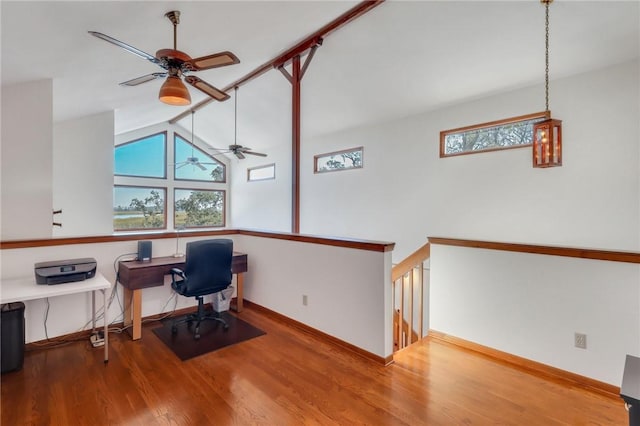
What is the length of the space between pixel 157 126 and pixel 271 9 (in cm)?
626

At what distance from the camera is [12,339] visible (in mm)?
2336

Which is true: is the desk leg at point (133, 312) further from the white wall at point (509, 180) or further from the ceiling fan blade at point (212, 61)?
the white wall at point (509, 180)

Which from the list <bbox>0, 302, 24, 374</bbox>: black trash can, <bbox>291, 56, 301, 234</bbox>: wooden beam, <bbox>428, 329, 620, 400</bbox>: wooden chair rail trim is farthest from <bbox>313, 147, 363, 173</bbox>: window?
<bbox>0, 302, 24, 374</bbox>: black trash can

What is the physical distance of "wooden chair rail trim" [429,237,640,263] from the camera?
7.10 ft

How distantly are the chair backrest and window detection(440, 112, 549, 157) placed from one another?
11.8 ft

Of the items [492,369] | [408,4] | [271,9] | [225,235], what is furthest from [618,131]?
[225,235]

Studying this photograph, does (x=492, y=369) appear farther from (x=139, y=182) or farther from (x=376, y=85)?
(x=139, y=182)

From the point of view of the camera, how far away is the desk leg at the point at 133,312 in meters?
2.95

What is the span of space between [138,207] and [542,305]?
838 cm

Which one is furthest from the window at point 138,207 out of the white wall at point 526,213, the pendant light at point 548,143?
the pendant light at point 548,143

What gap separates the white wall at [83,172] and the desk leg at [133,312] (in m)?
3.36

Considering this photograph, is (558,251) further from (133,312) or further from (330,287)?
(133,312)

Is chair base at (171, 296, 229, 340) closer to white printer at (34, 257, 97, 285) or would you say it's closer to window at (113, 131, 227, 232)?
white printer at (34, 257, 97, 285)

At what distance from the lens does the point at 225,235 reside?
13.0 ft
